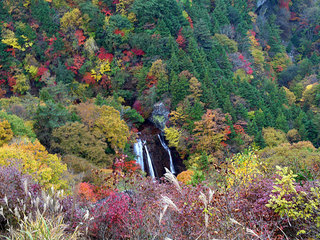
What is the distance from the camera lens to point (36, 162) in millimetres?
14188

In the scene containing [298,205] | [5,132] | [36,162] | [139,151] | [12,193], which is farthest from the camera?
[139,151]

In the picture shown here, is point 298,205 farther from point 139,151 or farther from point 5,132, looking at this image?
point 139,151

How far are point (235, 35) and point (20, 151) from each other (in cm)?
3725

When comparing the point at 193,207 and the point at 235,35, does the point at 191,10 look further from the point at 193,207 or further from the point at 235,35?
the point at 193,207

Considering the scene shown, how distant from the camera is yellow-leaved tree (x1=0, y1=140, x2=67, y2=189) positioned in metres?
12.8

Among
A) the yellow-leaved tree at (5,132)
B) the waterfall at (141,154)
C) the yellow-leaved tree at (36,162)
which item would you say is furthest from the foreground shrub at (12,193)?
the waterfall at (141,154)

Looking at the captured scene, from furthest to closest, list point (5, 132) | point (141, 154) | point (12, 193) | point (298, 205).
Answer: point (141, 154) → point (5, 132) → point (12, 193) → point (298, 205)

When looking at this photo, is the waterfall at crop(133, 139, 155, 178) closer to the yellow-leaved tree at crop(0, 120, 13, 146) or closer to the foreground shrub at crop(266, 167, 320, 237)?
the yellow-leaved tree at crop(0, 120, 13, 146)

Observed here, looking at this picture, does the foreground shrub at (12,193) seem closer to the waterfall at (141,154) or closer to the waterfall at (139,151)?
the waterfall at (141,154)

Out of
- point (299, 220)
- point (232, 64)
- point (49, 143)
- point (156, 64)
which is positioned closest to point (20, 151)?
point (49, 143)

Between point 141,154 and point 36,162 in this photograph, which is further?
point 141,154

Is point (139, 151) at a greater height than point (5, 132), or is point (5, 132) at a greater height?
point (5, 132)

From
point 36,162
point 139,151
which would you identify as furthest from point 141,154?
point 36,162

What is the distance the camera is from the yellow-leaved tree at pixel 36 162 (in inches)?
502
